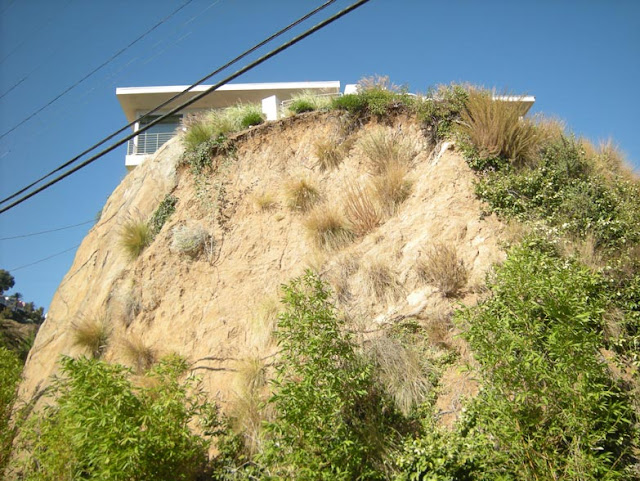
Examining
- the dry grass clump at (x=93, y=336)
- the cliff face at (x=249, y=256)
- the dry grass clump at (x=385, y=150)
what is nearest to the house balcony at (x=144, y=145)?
the cliff face at (x=249, y=256)

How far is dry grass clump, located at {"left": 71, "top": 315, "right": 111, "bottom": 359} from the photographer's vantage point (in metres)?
10.2

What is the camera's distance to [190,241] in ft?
35.7

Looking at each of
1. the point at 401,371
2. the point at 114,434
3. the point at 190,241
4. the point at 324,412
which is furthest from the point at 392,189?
the point at 114,434

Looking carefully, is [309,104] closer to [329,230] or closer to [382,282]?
[329,230]

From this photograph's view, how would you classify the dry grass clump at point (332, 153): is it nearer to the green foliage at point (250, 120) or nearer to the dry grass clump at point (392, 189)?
the dry grass clump at point (392, 189)

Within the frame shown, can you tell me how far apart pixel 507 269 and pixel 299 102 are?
844cm

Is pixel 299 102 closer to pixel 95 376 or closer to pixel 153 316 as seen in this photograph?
pixel 153 316

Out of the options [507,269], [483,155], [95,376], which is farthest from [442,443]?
[483,155]

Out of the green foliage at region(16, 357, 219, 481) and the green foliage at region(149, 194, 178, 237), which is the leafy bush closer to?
the green foliage at region(149, 194, 178, 237)

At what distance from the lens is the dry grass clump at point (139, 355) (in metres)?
9.16

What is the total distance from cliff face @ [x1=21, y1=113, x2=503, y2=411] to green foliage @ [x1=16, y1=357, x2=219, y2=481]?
1930mm

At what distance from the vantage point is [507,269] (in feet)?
18.2

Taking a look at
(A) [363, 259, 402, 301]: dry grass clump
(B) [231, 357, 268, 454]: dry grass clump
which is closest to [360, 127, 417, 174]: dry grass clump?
(A) [363, 259, 402, 301]: dry grass clump

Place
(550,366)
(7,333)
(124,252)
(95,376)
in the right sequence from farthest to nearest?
(7,333)
(124,252)
(95,376)
(550,366)
